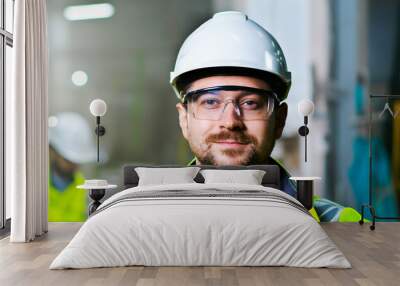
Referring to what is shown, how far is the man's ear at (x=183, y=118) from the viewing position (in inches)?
260

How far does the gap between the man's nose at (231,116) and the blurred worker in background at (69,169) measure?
1.70 m

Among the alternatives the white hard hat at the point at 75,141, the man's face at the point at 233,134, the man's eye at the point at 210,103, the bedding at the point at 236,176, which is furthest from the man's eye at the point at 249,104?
the white hard hat at the point at 75,141

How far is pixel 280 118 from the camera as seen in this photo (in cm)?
654

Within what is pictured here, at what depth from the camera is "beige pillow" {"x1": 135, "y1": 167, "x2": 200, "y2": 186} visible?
595cm

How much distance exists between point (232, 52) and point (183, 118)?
102 centimetres

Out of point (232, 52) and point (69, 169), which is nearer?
point (232, 52)

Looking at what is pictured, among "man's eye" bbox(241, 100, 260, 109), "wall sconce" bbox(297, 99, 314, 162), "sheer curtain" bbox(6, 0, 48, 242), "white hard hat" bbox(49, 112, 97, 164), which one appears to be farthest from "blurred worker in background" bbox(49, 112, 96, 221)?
"wall sconce" bbox(297, 99, 314, 162)

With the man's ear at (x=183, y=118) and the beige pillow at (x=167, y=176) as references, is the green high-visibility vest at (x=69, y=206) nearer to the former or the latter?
the beige pillow at (x=167, y=176)

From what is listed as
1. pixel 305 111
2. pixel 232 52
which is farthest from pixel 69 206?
pixel 305 111

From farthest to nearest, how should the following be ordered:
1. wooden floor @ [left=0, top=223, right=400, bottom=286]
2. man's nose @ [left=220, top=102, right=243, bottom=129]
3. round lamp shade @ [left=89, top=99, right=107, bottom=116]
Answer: round lamp shade @ [left=89, top=99, right=107, bottom=116] → man's nose @ [left=220, top=102, right=243, bottom=129] → wooden floor @ [left=0, top=223, right=400, bottom=286]

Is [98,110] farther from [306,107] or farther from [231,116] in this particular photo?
[306,107]

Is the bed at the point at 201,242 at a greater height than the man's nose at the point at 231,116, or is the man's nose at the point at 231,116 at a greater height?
the man's nose at the point at 231,116

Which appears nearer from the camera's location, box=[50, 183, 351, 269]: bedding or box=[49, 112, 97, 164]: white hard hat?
box=[50, 183, 351, 269]: bedding

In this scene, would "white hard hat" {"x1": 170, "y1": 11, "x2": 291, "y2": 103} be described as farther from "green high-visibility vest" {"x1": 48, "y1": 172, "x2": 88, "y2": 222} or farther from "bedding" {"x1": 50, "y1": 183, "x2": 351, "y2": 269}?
"bedding" {"x1": 50, "y1": 183, "x2": 351, "y2": 269}
